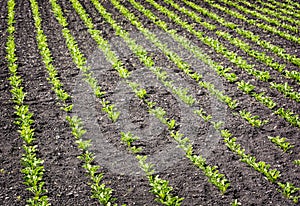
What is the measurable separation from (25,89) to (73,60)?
1.75 m

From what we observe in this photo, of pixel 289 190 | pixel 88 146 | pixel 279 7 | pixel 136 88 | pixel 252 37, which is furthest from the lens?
pixel 279 7

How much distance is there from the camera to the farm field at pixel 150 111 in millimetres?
5535

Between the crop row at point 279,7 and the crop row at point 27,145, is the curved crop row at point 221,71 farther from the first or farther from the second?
the crop row at point 279,7

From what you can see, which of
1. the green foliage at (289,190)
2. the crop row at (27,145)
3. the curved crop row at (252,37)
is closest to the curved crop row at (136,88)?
the green foliage at (289,190)

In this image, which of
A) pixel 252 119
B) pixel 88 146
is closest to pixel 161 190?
pixel 88 146

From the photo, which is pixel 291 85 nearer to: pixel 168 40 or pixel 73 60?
pixel 168 40

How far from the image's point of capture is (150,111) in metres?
→ 7.45

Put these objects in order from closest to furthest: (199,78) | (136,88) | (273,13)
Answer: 1. (136,88)
2. (199,78)
3. (273,13)

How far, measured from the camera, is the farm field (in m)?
5.54

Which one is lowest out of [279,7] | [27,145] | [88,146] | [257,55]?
[27,145]

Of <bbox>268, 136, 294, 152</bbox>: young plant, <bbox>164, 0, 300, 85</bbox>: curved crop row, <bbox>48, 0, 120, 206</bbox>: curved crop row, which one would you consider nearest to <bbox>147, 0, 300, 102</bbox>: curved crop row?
<bbox>164, 0, 300, 85</bbox>: curved crop row

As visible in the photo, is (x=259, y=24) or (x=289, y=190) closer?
(x=289, y=190)

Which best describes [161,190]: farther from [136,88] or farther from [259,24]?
[259,24]

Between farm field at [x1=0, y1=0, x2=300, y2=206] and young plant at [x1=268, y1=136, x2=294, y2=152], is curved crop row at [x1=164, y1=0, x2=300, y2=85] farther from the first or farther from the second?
young plant at [x1=268, y1=136, x2=294, y2=152]
